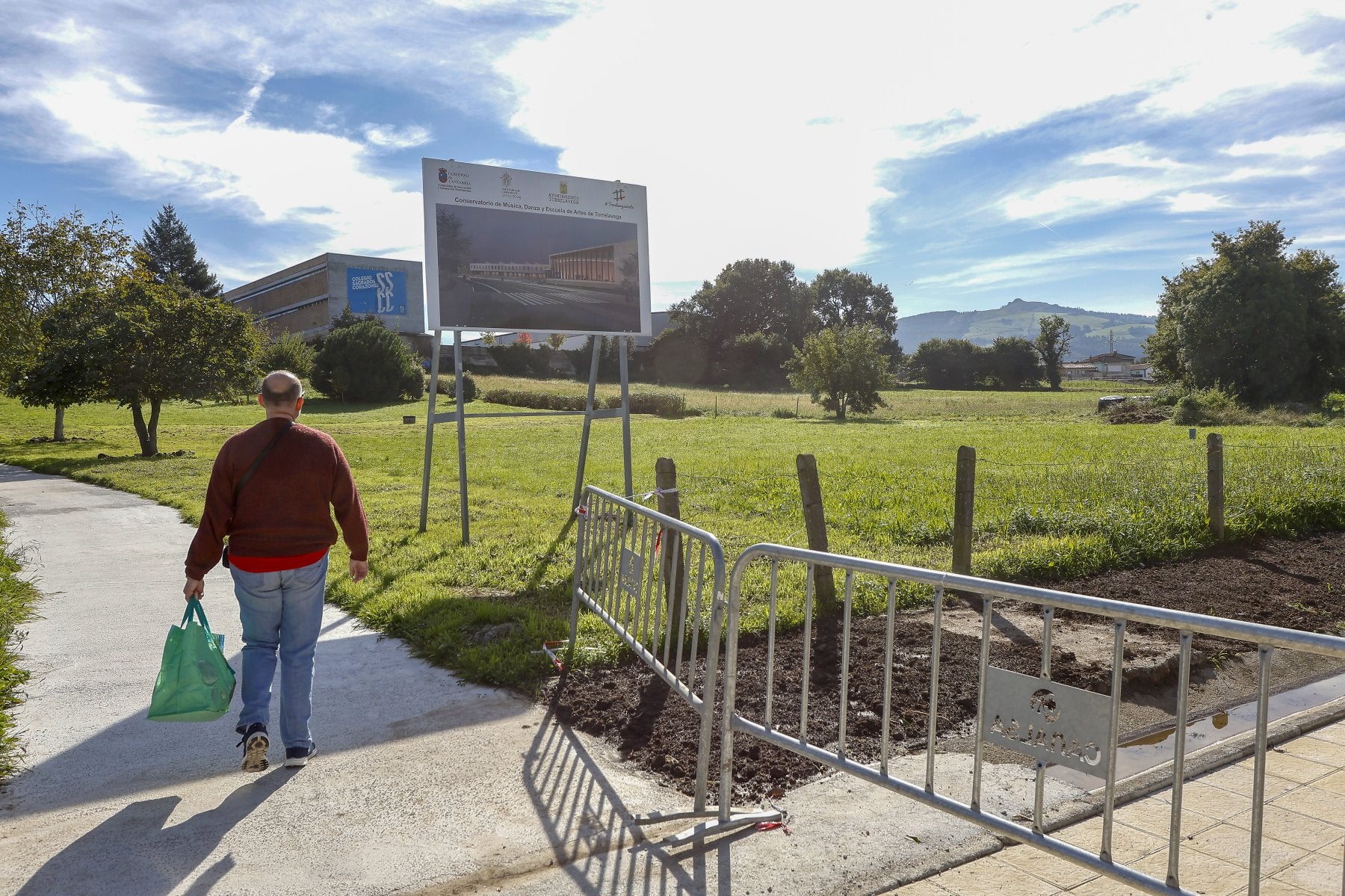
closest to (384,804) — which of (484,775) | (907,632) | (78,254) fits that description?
(484,775)

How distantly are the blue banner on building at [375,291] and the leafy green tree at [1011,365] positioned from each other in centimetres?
6015

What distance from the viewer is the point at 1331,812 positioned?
3.52 meters

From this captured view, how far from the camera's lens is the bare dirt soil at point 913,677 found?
14.0 feet

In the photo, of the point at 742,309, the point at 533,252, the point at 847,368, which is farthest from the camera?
the point at 742,309

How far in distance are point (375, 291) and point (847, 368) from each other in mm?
53247

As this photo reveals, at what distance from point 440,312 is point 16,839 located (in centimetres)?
661

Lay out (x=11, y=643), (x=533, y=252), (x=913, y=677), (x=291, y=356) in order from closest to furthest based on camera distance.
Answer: (x=913, y=677) < (x=11, y=643) < (x=533, y=252) < (x=291, y=356)

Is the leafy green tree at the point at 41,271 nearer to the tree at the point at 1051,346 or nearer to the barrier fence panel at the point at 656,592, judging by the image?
the barrier fence panel at the point at 656,592

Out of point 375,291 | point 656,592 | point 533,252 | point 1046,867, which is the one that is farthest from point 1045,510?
point 375,291

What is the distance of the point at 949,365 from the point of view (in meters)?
90.4

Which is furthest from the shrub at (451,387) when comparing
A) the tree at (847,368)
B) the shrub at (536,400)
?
the tree at (847,368)

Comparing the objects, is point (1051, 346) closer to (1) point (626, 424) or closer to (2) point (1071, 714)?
(1) point (626, 424)

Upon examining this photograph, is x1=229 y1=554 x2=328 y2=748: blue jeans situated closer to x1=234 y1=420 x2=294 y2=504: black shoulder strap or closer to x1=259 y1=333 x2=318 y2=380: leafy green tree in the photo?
x1=234 y1=420 x2=294 y2=504: black shoulder strap

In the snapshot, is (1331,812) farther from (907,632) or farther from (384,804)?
(384,804)
